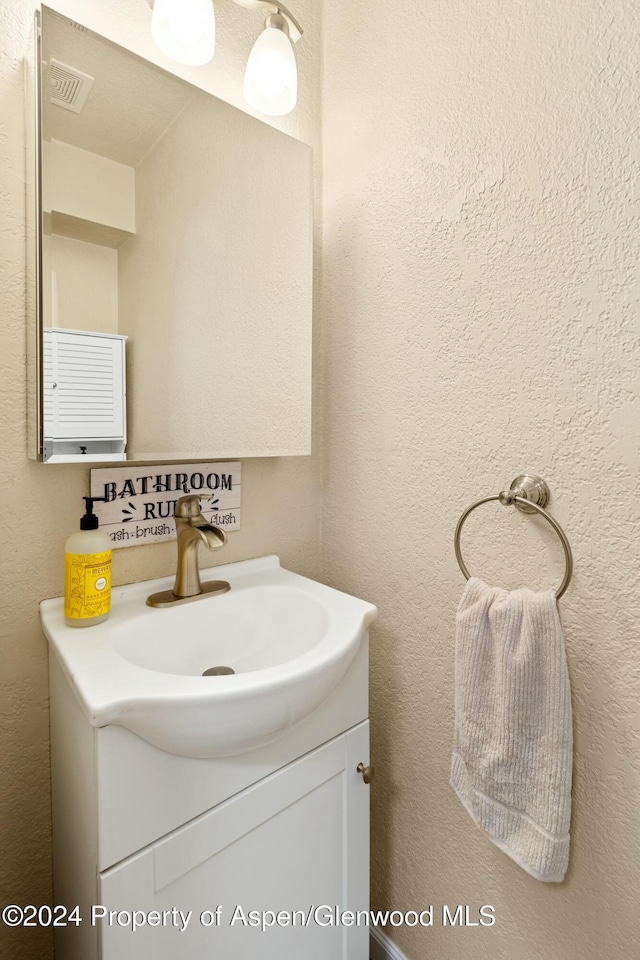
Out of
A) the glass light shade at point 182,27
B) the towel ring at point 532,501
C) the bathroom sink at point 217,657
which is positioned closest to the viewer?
the bathroom sink at point 217,657

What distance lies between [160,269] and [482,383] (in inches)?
24.6

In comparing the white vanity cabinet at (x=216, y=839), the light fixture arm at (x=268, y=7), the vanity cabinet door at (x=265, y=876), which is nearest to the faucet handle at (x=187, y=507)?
the white vanity cabinet at (x=216, y=839)

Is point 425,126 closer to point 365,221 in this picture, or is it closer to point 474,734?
point 365,221

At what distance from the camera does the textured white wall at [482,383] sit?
673 mm

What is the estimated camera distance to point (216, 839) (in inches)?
26.3

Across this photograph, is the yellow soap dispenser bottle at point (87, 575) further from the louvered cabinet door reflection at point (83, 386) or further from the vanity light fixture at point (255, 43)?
the vanity light fixture at point (255, 43)

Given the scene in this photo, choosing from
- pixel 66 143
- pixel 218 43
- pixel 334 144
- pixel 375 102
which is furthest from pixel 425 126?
pixel 66 143

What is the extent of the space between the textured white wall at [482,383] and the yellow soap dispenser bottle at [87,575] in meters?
0.56

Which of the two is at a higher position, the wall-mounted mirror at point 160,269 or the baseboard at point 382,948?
the wall-mounted mirror at point 160,269

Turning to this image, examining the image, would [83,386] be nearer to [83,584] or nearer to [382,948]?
[83,584]

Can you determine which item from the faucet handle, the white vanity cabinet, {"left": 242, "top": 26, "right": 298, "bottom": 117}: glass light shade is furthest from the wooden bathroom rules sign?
{"left": 242, "top": 26, "right": 298, "bottom": 117}: glass light shade

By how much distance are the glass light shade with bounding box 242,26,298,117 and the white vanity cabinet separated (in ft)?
3.60

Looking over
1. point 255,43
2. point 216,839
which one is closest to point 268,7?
point 255,43

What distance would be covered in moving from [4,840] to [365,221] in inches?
53.5
